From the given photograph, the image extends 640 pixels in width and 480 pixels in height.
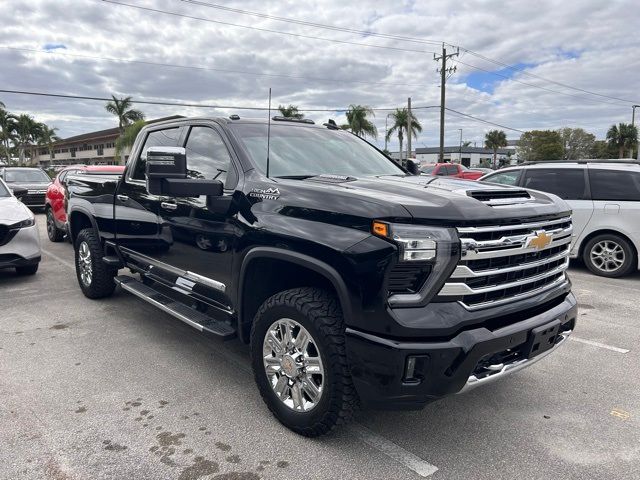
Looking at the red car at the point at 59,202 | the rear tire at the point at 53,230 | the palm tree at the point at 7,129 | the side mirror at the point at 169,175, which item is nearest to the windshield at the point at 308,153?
the side mirror at the point at 169,175

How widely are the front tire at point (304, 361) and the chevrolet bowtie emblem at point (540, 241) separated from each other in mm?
1181

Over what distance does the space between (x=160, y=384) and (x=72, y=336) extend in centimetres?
160

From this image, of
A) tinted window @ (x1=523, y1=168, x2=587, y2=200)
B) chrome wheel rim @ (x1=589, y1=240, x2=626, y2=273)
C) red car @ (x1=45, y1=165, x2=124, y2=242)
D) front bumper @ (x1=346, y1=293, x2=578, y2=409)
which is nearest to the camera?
front bumper @ (x1=346, y1=293, x2=578, y2=409)

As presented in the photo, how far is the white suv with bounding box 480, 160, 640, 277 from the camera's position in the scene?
7.39 meters

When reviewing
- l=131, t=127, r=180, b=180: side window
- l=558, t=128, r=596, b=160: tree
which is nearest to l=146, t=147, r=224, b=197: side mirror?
l=131, t=127, r=180, b=180: side window

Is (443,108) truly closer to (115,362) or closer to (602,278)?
(602,278)

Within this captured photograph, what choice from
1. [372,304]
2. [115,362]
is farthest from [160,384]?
[372,304]

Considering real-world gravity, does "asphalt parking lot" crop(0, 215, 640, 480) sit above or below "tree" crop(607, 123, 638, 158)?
below

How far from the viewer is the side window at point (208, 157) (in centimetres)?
375

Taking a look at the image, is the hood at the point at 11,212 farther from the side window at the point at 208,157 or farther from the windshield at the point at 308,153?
the windshield at the point at 308,153

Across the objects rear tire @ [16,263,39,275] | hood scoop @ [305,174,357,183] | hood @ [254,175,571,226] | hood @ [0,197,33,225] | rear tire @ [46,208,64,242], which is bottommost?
rear tire @ [16,263,39,275]

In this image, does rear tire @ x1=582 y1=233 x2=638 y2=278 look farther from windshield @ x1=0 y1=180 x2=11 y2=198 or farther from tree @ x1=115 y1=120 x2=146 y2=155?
tree @ x1=115 y1=120 x2=146 y2=155

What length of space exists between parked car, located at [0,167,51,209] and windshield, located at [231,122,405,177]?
14.1m

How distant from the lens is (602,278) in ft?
25.0
